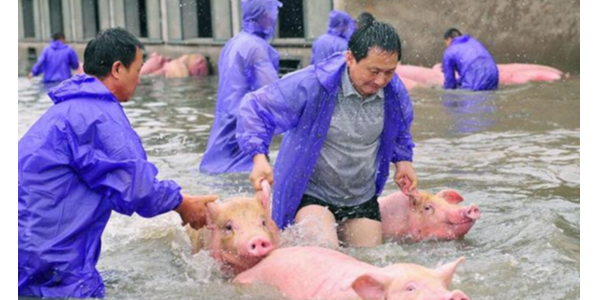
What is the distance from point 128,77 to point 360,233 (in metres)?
1.80

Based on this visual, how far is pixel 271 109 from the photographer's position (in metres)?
5.27

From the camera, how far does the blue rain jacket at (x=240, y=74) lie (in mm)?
8273

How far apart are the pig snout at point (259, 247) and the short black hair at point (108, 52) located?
3.70 feet

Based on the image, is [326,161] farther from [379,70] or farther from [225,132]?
[225,132]

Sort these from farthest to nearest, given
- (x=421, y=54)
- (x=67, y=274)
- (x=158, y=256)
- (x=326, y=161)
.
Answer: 1. (x=421, y=54)
2. (x=158, y=256)
3. (x=326, y=161)
4. (x=67, y=274)

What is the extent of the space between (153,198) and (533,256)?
2516mm

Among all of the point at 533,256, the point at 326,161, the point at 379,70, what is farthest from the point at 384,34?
the point at 533,256

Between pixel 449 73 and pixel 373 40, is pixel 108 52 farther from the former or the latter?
pixel 449 73

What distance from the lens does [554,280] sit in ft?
16.6

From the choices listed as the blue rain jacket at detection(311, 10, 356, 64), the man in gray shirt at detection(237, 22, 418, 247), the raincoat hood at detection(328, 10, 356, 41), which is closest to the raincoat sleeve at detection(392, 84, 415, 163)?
the man in gray shirt at detection(237, 22, 418, 247)

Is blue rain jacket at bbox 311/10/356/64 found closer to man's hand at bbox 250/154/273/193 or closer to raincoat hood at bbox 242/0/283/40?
raincoat hood at bbox 242/0/283/40

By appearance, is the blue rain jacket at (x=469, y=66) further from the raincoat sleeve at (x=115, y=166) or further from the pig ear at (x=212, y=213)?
the raincoat sleeve at (x=115, y=166)

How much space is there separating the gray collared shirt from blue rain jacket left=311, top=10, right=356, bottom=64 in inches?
277

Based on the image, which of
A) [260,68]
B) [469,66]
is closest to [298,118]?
[260,68]
